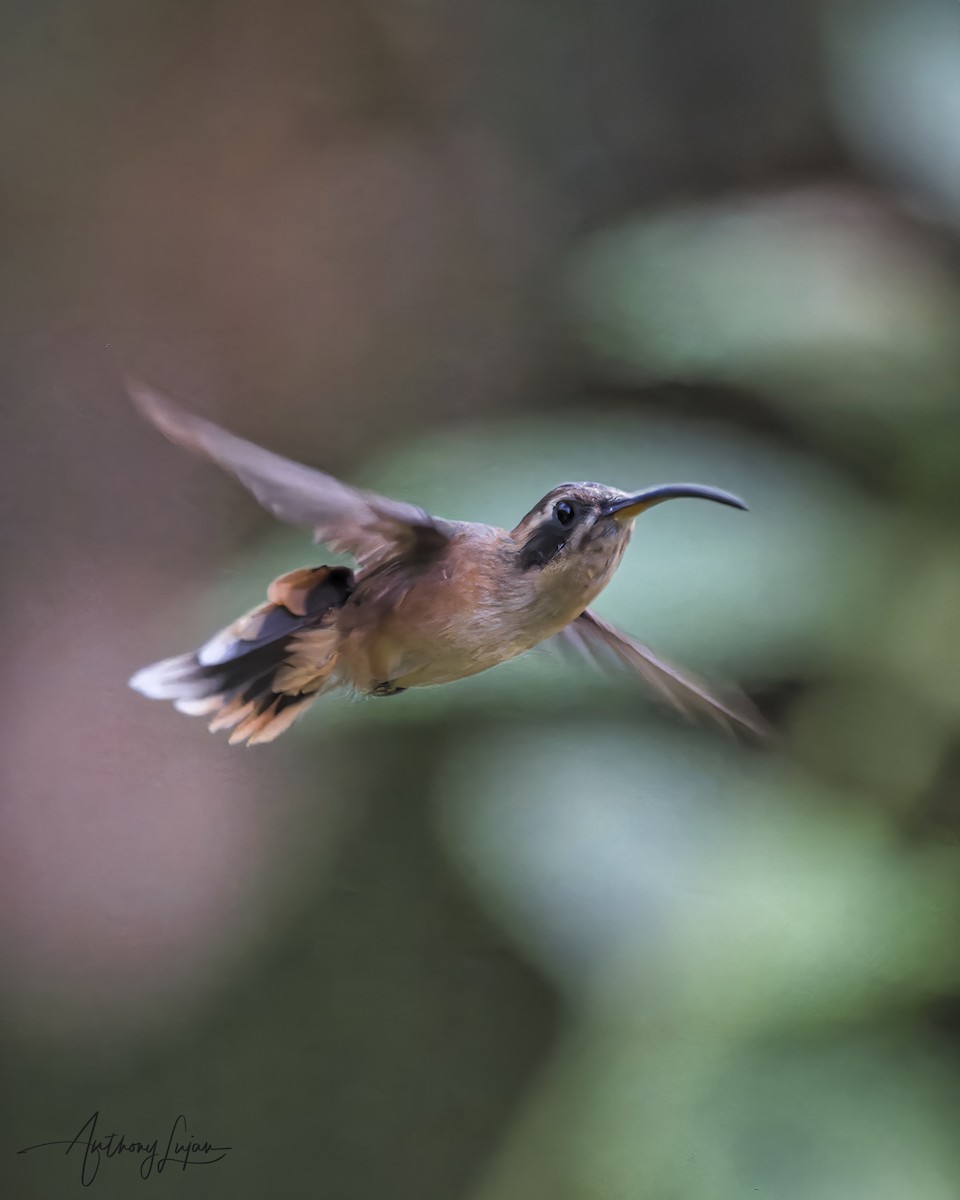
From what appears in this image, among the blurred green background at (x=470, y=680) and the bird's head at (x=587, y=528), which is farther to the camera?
the blurred green background at (x=470, y=680)

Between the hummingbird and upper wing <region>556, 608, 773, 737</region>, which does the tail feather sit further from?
upper wing <region>556, 608, 773, 737</region>

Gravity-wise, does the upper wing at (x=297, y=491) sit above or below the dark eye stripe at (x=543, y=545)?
above

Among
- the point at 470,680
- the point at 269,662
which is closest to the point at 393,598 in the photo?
the point at 269,662

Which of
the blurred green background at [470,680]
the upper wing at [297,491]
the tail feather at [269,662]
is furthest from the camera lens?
the blurred green background at [470,680]

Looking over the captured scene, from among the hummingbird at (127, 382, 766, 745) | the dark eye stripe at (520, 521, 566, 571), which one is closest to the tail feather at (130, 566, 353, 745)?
the hummingbird at (127, 382, 766, 745)

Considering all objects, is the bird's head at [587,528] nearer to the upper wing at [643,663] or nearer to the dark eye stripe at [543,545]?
the dark eye stripe at [543,545]

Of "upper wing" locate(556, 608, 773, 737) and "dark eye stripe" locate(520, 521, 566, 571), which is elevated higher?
"dark eye stripe" locate(520, 521, 566, 571)

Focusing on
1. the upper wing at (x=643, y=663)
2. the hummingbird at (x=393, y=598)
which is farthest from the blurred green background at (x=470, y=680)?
the hummingbird at (x=393, y=598)
